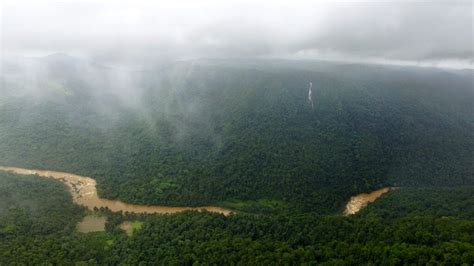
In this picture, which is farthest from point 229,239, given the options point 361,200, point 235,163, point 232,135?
point 232,135

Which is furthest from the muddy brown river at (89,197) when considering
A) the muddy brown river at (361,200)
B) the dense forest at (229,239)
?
the muddy brown river at (361,200)

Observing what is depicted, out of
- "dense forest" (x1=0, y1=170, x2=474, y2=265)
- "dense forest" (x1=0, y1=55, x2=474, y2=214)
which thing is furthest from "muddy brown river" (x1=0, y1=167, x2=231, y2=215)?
"dense forest" (x1=0, y1=170, x2=474, y2=265)

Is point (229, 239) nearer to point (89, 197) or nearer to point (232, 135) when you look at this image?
point (89, 197)

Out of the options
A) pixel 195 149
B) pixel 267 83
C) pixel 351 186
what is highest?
pixel 267 83

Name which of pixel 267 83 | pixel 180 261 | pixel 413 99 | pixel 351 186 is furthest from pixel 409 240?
pixel 413 99

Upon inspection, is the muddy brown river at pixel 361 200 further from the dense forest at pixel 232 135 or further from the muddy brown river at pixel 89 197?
the muddy brown river at pixel 89 197

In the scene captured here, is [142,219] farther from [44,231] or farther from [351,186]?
[351,186]
